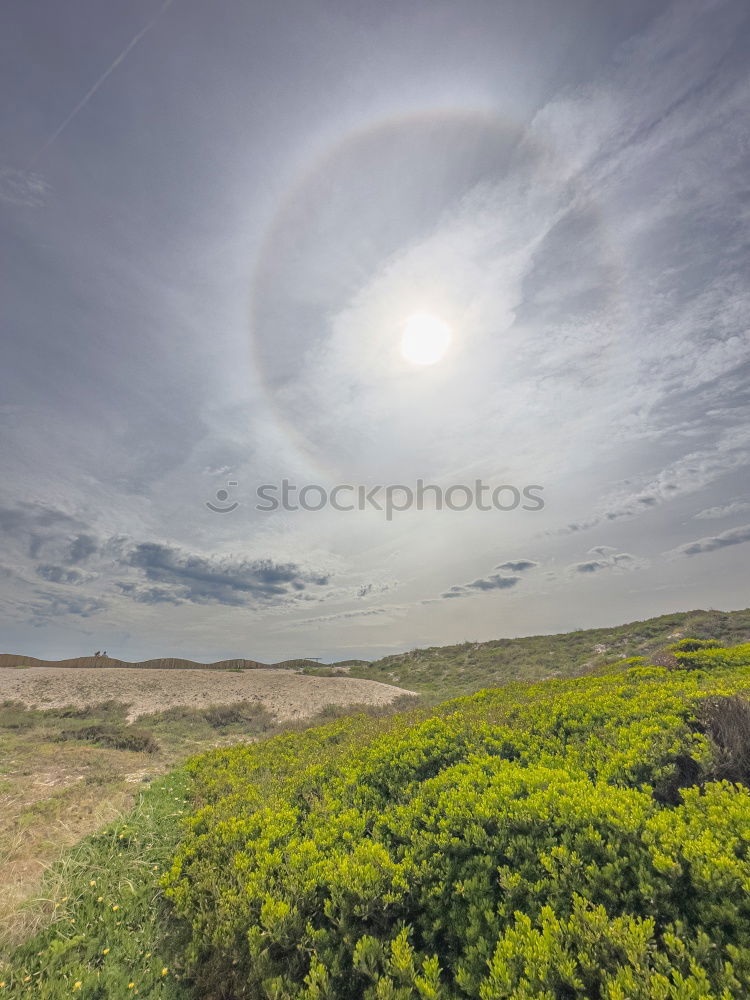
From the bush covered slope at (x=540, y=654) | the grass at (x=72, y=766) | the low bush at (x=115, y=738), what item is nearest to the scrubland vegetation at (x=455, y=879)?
the grass at (x=72, y=766)

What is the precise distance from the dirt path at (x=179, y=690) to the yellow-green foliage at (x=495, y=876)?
19.6 meters

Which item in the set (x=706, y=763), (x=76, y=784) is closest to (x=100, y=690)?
(x=76, y=784)

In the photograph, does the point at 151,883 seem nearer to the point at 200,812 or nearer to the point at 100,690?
the point at 200,812

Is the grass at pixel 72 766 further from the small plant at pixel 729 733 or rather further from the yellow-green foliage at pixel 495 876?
the small plant at pixel 729 733

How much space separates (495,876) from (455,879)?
0.39 m

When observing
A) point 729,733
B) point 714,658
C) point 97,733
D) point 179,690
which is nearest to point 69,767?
point 97,733

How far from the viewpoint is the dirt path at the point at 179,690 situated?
81.4 ft

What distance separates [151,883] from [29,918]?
1321 mm

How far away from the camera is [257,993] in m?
3.84

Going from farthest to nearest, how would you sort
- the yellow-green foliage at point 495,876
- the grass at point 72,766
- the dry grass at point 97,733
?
the dry grass at point 97,733 → the grass at point 72,766 → the yellow-green foliage at point 495,876

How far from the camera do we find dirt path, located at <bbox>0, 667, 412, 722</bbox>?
2481 cm

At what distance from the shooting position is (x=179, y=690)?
27188mm

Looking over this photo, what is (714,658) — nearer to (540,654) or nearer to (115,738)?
(115,738)

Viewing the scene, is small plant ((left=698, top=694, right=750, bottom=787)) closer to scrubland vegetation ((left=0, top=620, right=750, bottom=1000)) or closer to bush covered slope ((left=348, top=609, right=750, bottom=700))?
scrubland vegetation ((left=0, top=620, right=750, bottom=1000))
